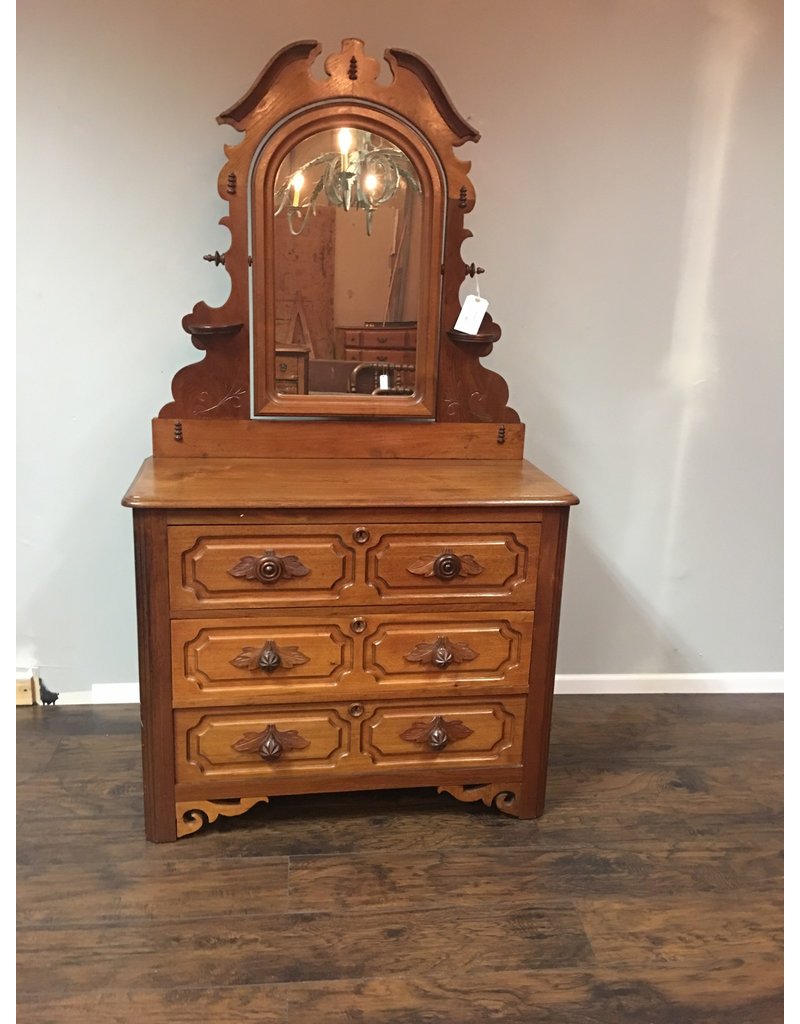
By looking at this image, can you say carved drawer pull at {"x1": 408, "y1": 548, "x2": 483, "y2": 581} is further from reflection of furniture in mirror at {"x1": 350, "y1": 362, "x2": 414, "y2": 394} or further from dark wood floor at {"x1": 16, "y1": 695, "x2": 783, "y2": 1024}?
dark wood floor at {"x1": 16, "y1": 695, "x2": 783, "y2": 1024}

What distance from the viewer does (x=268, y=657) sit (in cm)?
180

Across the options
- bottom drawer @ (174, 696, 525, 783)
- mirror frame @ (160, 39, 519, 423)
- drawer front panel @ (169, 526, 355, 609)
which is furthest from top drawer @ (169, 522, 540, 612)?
mirror frame @ (160, 39, 519, 423)

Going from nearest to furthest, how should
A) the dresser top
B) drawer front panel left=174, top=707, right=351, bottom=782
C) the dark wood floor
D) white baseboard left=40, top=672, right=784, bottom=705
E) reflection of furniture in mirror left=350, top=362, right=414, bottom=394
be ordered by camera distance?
1. the dark wood floor
2. the dresser top
3. drawer front panel left=174, top=707, right=351, bottom=782
4. reflection of furniture in mirror left=350, top=362, right=414, bottom=394
5. white baseboard left=40, top=672, right=784, bottom=705

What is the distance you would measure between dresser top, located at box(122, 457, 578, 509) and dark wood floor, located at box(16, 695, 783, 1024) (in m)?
0.81

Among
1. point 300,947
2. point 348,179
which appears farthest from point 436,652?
point 348,179

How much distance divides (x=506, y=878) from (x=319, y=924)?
17.0 inches

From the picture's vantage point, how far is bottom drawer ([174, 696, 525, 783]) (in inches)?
72.6

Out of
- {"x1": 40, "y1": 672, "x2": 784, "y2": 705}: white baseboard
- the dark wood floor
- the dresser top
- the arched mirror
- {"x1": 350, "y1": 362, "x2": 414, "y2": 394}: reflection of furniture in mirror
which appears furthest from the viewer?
{"x1": 40, "y1": 672, "x2": 784, "y2": 705}: white baseboard

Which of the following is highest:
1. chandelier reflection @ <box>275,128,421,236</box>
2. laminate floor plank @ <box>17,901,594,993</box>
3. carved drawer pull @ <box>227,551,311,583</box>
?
chandelier reflection @ <box>275,128,421,236</box>

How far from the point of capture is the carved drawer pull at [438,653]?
1868 millimetres

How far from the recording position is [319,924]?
165cm

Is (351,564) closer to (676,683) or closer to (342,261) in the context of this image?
(342,261)

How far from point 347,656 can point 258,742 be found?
29 cm
